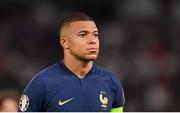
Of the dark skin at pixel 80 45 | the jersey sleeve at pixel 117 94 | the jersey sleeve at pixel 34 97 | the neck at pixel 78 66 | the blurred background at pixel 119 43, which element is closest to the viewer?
the jersey sleeve at pixel 34 97

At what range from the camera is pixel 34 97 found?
15.9 feet

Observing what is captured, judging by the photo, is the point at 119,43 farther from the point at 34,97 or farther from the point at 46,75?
the point at 34,97

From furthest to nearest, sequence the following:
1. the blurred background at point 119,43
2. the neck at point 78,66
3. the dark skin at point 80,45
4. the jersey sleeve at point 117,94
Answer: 1. the blurred background at point 119,43
2. the jersey sleeve at point 117,94
3. the neck at point 78,66
4. the dark skin at point 80,45

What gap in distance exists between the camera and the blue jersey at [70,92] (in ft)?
16.0

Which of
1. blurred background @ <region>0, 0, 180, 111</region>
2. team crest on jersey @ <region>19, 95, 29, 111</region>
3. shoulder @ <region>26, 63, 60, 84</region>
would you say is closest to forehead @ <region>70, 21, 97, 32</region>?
shoulder @ <region>26, 63, 60, 84</region>

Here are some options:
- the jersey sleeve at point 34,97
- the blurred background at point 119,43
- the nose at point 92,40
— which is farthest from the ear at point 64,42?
the blurred background at point 119,43

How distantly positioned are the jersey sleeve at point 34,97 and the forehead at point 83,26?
1.59 ft

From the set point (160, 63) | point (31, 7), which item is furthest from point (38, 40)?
point (160, 63)

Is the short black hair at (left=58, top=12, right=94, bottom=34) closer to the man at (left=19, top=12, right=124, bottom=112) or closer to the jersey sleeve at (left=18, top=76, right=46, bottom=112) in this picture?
the man at (left=19, top=12, right=124, bottom=112)

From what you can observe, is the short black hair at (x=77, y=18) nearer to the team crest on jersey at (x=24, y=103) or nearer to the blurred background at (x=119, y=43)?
the team crest on jersey at (x=24, y=103)

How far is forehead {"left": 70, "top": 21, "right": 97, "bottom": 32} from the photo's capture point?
16.5 feet

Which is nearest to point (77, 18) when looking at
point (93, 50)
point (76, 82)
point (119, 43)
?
point (93, 50)

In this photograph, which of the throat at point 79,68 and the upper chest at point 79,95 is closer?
the upper chest at point 79,95

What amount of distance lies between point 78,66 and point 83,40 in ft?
0.68
